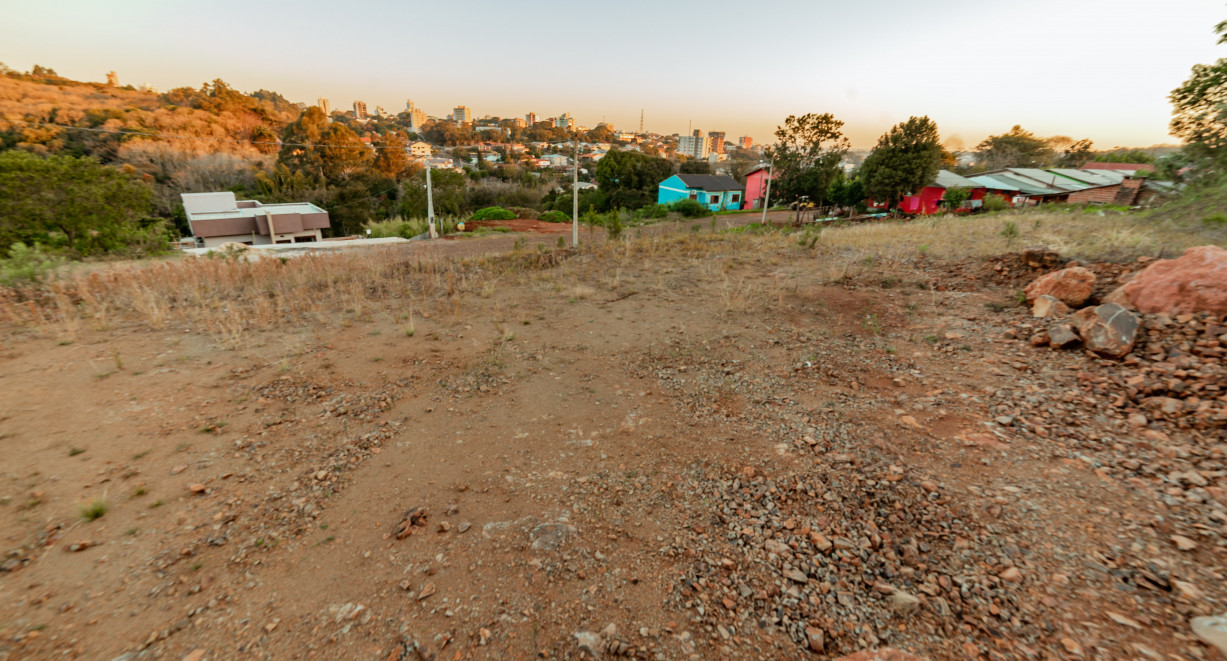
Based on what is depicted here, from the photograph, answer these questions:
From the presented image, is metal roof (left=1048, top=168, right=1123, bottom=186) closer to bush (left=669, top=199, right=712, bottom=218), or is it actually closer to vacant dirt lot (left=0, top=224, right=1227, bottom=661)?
bush (left=669, top=199, right=712, bottom=218)

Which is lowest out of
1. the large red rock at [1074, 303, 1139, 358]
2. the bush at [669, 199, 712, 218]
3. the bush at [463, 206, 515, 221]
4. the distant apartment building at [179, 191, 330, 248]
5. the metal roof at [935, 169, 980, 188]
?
the distant apartment building at [179, 191, 330, 248]

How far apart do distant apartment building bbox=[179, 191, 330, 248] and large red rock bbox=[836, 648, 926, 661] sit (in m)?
33.3

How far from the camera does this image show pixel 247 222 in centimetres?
2692

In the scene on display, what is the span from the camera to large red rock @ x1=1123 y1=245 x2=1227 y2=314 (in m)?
5.02

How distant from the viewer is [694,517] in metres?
3.44

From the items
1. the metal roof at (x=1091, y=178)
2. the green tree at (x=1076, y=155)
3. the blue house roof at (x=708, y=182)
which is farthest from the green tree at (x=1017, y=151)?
the blue house roof at (x=708, y=182)

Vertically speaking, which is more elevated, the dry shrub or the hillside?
the hillside

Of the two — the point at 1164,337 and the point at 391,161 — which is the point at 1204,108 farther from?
the point at 391,161

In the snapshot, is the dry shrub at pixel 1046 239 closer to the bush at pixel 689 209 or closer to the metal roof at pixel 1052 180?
the bush at pixel 689 209

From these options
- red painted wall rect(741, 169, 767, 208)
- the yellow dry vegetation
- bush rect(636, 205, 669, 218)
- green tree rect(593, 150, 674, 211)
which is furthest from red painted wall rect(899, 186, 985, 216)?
green tree rect(593, 150, 674, 211)

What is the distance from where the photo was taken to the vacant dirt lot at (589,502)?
2.51 metres

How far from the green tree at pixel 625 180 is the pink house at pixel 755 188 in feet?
34.4

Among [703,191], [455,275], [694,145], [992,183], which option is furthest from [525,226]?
[694,145]

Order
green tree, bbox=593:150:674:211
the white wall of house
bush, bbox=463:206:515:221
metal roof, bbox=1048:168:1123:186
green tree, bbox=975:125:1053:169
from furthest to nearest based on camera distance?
green tree, bbox=975:125:1053:169
green tree, bbox=593:150:674:211
metal roof, bbox=1048:168:1123:186
bush, bbox=463:206:515:221
the white wall of house
